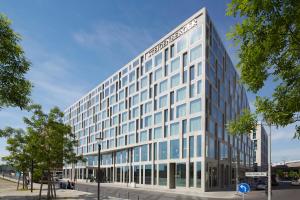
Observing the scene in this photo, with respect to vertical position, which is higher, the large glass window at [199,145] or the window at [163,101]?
the window at [163,101]

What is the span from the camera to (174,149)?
62.5 metres

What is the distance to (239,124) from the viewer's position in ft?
38.7

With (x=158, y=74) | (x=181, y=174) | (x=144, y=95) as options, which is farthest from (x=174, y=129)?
(x=144, y=95)

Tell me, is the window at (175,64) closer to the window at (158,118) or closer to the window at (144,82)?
the window at (158,118)

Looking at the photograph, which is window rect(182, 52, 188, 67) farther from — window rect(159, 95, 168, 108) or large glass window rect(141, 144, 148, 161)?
large glass window rect(141, 144, 148, 161)

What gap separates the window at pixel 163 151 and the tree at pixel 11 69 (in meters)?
49.2

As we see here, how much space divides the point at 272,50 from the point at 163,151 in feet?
186

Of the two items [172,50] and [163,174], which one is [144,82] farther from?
[163,174]

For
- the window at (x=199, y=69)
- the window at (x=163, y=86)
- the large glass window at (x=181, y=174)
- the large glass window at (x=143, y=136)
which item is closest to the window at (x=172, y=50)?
the window at (x=163, y=86)

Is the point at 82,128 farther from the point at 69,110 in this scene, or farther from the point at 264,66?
the point at 264,66

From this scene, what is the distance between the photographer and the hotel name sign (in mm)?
61441

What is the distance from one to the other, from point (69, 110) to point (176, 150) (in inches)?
3379

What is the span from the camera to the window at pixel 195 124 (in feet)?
187

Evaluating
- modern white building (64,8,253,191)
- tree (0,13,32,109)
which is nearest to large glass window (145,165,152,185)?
modern white building (64,8,253,191)
